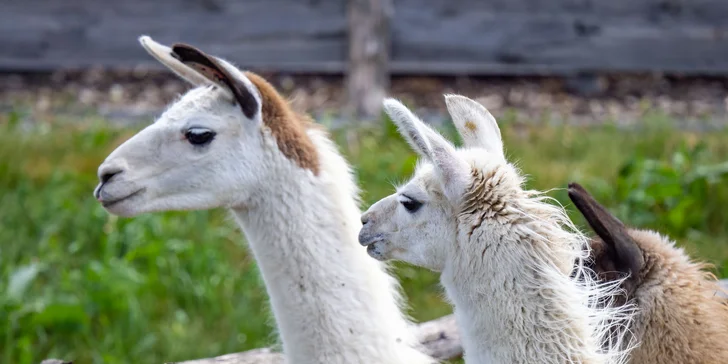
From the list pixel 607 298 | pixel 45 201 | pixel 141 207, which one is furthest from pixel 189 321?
pixel 607 298

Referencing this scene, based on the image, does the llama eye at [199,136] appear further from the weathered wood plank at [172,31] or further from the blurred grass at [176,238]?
the weathered wood plank at [172,31]

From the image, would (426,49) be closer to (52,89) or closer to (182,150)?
(52,89)

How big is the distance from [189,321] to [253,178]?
208 centimetres

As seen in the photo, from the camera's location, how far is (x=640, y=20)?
8.14 m

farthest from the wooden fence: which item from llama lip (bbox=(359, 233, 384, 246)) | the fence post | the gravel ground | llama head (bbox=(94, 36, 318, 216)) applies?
llama lip (bbox=(359, 233, 384, 246))

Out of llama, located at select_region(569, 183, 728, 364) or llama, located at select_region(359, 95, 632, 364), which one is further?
llama, located at select_region(569, 183, 728, 364)

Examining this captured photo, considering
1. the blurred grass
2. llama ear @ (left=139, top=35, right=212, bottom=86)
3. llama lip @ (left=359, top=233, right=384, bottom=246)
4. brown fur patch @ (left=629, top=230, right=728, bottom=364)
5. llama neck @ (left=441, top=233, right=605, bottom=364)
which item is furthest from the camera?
the blurred grass

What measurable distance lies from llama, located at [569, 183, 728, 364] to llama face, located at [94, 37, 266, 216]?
3.83ft

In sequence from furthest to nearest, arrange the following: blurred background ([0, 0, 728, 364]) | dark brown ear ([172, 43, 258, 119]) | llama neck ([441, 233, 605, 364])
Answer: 1. blurred background ([0, 0, 728, 364])
2. dark brown ear ([172, 43, 258, 119])
3. llama neck ([441, 233, 605, 364])

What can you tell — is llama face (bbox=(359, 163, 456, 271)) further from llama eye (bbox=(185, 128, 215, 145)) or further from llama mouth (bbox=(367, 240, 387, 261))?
llama eye (bbox=(185, 128, 215, 145))

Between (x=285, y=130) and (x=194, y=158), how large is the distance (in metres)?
0.34

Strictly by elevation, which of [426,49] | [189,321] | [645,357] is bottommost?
[189,321]

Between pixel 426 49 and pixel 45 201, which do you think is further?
pixel 426 49

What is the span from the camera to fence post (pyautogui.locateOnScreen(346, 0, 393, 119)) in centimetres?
777
